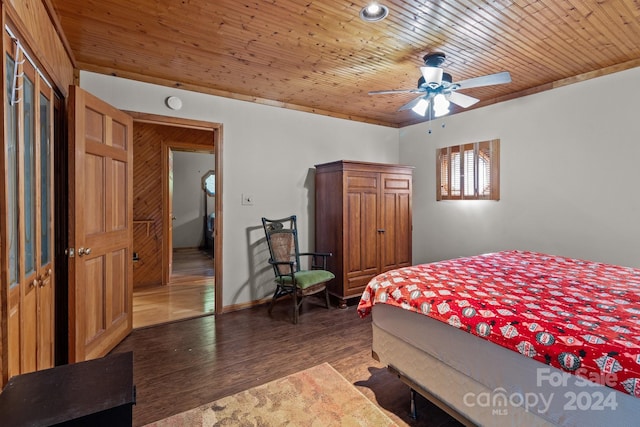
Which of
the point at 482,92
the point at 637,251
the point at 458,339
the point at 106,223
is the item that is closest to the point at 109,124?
the point at 106,223

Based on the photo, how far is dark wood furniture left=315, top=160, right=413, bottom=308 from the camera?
3.65 meters

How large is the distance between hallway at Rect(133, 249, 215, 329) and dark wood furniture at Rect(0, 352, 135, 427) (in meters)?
2.19

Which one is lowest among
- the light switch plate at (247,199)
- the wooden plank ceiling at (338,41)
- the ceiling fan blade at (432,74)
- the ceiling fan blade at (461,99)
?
the light switch plate at (247,199)

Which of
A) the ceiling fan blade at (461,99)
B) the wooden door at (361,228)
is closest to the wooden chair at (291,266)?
the wooden door at (361,228)

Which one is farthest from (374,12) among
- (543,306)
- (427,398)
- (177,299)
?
(177,299)

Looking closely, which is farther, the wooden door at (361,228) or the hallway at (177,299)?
the wooden door at (361,228)

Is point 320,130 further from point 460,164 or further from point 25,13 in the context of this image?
point 25,13

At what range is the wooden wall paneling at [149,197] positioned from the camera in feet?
14.6

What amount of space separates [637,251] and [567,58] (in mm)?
1855

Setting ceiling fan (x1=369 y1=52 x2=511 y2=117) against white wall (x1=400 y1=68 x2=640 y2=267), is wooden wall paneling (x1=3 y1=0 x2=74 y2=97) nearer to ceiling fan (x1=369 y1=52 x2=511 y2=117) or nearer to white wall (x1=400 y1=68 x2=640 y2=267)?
ceiling fan (x1=369 y1=52 x2=511 y2=117)

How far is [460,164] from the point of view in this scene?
13.7 feet

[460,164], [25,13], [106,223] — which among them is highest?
[25,13]

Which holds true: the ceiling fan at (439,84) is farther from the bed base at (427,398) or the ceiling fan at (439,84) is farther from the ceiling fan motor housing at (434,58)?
the bed base at (427,398)

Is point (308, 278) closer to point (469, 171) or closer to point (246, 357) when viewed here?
point (246, 357)
